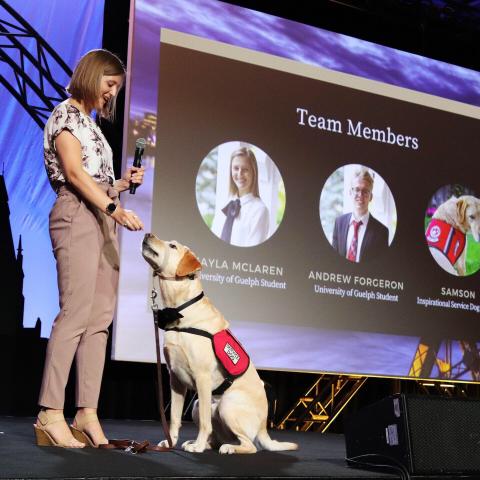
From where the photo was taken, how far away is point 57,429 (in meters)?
2.77

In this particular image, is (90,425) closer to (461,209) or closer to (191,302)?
(191,302)

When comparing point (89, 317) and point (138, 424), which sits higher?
point (89, 317)

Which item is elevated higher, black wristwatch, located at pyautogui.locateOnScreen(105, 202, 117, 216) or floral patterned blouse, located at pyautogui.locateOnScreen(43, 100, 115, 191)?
floral patterned blouse, located at pyautogui.locateOnScreen(43, 100, 115, 191)

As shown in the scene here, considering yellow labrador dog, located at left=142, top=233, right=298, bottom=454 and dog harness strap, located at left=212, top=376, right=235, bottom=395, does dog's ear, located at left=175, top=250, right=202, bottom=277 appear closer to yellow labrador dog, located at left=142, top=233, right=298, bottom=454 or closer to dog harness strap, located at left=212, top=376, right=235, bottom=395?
yellow labrador dog, located at left=142, top=233, right=298, bottom=454

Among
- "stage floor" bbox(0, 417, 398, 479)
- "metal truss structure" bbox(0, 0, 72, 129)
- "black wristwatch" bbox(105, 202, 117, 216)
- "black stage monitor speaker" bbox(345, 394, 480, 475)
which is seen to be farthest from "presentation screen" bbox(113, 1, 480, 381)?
"black stage monitor speaker" bbox(345, 394, 480, 475)

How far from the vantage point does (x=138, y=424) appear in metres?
4.54

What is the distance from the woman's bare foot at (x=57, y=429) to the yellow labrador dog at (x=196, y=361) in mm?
395

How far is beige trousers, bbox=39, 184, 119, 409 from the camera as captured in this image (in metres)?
2.76

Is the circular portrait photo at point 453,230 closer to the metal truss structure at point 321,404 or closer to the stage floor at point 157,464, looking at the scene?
the metal truss structure at point 321,404

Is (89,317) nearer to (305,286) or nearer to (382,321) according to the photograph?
(305,286)

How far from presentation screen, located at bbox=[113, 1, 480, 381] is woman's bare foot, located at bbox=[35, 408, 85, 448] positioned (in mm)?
1774

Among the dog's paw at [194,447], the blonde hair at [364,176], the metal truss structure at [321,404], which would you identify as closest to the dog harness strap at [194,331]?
the dog's paw at [194,447]

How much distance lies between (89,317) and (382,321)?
9.67 ft

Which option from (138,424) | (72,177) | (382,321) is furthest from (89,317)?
(382,321)
